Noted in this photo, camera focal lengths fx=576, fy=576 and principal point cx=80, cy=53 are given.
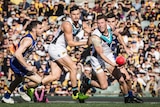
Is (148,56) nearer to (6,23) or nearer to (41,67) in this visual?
(41,67)

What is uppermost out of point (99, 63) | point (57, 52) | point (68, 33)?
point (68, 33)

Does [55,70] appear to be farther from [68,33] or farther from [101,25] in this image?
[101,25]

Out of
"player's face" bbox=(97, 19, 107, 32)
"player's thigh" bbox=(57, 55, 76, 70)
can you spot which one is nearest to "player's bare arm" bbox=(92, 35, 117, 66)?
"player's face" bbox=(97, 19, 107, 32)

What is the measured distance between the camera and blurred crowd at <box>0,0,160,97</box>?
61.2 ft

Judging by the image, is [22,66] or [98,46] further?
[98,46]

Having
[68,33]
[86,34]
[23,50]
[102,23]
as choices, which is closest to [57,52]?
[68,33]

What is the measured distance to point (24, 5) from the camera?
22.5 meters

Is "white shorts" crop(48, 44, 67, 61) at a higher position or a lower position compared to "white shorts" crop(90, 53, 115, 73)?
higher

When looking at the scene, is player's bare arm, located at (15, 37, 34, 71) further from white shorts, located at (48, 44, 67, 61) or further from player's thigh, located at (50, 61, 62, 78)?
white shorts, located at (48, 44, 67, 61)

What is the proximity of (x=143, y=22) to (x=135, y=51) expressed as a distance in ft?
6.62

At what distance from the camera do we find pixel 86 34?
64.1ft

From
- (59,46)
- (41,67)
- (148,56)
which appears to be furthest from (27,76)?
(148,56)

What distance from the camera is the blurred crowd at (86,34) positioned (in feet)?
61.2

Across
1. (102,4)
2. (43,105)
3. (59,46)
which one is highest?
(102,4)
